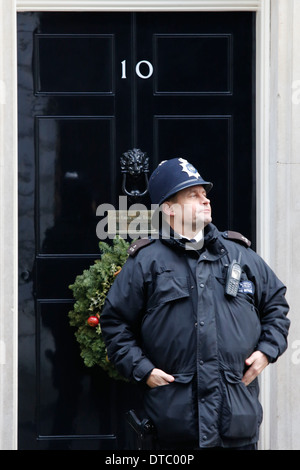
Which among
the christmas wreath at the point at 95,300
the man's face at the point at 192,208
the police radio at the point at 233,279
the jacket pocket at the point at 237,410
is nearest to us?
the jacket pocket at the point at 237,410

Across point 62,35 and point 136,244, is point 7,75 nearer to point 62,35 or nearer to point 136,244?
point 62,35

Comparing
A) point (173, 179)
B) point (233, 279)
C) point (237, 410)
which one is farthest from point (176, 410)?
point (173, 179)

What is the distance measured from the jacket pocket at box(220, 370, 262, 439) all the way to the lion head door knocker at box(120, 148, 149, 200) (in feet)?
7.33

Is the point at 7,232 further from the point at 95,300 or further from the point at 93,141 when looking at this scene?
the point at 93,141

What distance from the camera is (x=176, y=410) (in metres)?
3.86

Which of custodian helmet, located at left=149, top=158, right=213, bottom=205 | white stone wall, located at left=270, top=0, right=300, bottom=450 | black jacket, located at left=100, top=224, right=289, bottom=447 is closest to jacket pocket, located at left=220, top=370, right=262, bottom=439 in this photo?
black jacket, located at left=100, top=224, right=289, bottom=447

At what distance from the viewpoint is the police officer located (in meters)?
3.86

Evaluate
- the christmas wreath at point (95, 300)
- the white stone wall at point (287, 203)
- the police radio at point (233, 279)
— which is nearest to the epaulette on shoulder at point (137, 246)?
the police radio at point (233, 279)

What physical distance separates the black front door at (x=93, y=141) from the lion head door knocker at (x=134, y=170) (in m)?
0.06

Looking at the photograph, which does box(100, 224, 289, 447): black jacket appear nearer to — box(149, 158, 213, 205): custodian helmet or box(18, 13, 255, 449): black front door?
box(149, 158, 213, 205): custodian helmet

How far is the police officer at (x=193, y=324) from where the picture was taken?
3.86 meters

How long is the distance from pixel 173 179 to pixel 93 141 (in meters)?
1.84

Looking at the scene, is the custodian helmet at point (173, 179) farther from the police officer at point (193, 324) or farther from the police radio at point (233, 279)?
the police radio at point (233, 279)

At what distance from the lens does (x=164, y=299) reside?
3967 mm
